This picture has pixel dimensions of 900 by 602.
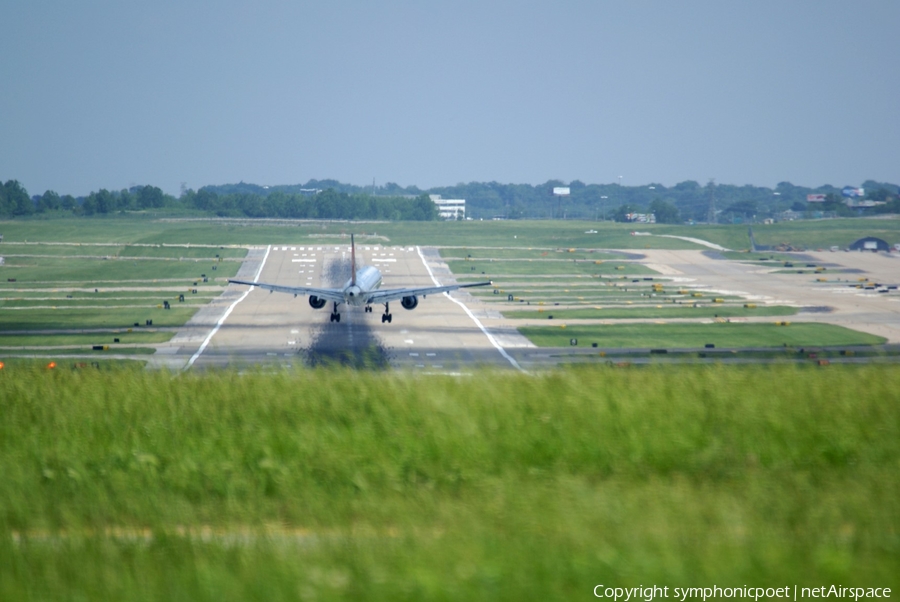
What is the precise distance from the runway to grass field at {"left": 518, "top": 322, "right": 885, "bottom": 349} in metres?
6.95

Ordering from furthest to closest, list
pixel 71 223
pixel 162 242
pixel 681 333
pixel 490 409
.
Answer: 1. pixel 71 223
2. pixel 162 242
3. pixel 681 333
4. pixel 490 409

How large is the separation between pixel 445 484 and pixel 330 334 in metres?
54.1

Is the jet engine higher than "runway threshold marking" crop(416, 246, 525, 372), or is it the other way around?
the jet engine

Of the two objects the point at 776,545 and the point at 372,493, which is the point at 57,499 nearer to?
the point at 372,493

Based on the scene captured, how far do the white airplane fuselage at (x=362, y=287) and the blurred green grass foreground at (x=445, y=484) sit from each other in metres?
51.4

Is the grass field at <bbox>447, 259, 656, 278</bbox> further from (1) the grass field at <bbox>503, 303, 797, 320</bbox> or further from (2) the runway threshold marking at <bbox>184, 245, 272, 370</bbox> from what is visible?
(1) the grass field at <bbox>503, 303, 797, 320</bbox>

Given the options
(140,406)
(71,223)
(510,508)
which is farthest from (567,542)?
(71,223)

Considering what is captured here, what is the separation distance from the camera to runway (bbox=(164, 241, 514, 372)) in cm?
5366

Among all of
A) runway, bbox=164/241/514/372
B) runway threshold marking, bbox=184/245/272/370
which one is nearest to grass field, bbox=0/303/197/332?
runway, bbox=164/241/514/372

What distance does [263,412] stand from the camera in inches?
670

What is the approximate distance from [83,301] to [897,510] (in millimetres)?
93517

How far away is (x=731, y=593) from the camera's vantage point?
9.34 m

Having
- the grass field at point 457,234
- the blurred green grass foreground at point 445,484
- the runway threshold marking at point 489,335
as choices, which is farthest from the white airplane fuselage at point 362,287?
the grass field at point 457,234

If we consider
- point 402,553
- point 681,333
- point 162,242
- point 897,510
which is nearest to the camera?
point 402,553
